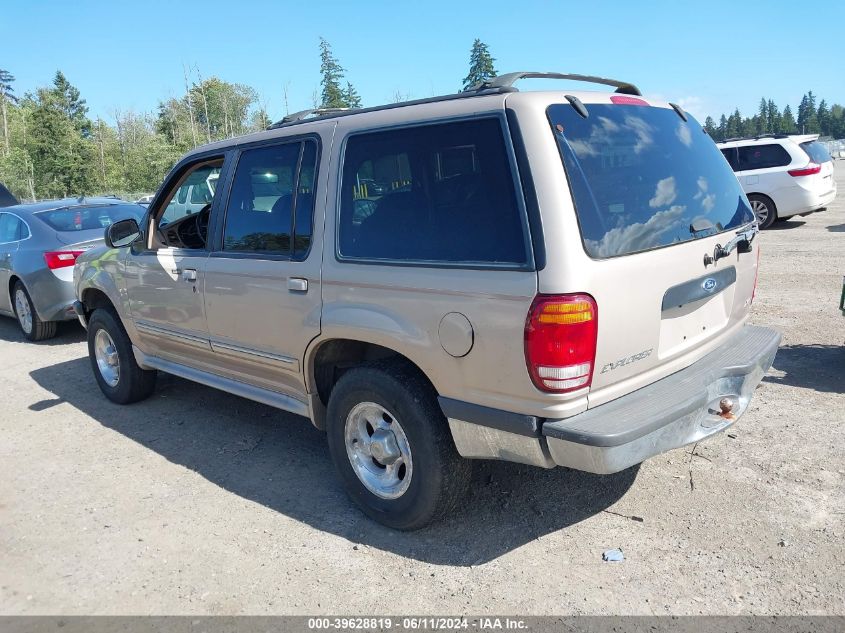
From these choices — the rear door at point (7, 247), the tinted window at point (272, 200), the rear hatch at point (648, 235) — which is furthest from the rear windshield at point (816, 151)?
the rear door at point (7, 247)

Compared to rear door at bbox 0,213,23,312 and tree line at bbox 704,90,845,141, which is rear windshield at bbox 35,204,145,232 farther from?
tree line at bbox 704,90,845,141

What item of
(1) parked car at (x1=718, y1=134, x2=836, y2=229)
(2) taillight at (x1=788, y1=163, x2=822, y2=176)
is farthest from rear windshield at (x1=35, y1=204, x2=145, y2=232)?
(2) taillight at (x1=788, y1=163, x2=822, y2=176)

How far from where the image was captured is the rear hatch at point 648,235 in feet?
9.02

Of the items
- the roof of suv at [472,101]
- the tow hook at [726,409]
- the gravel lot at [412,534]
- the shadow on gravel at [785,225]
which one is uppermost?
the roof of suv at [472,101]

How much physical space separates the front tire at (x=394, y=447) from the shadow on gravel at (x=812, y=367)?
10.5ft

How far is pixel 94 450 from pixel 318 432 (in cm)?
159

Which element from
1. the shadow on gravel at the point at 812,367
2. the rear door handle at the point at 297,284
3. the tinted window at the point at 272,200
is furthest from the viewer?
the shadow on gravel at the point at 812,367

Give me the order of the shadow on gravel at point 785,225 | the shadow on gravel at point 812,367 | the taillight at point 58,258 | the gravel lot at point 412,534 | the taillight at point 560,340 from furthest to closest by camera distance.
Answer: the shadow on gravel at point 785,225
the taillight at point 58,258
the shadow on gravel at point 812,367
the gravel lot at point 412,534
the taillight at point 560,340

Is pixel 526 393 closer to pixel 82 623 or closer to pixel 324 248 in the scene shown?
pixel 324 248

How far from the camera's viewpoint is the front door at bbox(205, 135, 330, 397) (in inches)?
142

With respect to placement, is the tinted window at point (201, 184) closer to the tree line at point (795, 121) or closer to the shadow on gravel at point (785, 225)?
the shadow on gravel at point (785, 225)

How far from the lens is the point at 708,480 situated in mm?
3711

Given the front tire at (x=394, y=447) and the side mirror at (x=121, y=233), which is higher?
the side mirror at (x=121, y=233)

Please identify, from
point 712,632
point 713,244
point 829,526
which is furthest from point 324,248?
point 829,526
